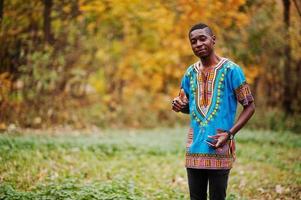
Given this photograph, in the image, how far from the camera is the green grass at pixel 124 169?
6.44 m

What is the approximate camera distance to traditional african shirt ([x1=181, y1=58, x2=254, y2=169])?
4.27 metres

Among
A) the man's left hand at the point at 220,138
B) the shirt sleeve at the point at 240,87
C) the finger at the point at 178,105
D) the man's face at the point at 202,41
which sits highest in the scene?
the man's face at the point at 202,41

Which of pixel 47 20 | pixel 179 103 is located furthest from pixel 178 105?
pixel 47 20

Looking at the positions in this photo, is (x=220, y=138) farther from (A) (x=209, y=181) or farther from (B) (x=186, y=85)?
(B) (x=186, y=85)

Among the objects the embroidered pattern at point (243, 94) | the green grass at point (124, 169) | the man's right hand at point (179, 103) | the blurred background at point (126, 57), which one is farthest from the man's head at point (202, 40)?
the blurred background at point (126, 57)

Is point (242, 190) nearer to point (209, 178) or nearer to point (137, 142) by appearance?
point (209, 178)

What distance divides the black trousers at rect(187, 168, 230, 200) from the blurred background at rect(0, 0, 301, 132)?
7562mm

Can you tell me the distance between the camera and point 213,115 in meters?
4.27

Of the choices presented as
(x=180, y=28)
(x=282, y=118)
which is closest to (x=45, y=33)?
(x=180, y=28)

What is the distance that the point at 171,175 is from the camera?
8742mm

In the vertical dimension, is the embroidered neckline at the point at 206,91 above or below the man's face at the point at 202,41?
below

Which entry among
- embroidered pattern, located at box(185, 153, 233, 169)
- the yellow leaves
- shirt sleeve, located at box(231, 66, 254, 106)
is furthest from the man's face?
the yellow leaves

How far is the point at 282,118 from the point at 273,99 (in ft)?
6.37

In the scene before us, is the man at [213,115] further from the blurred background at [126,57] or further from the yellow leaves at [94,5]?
the yellow leaves at [94,5]
